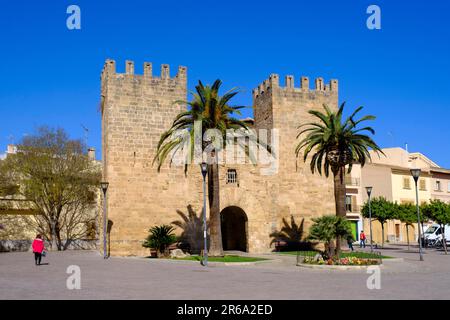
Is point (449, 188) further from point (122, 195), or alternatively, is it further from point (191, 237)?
point (122, 195)

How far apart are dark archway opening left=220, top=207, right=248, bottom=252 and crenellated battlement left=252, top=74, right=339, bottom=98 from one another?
8442 mm

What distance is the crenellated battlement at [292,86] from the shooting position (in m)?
34.2

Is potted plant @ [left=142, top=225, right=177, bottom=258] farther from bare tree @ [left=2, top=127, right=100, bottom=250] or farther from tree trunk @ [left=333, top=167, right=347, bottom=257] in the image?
bare tree @ [left=2, top=127, right=100, bottom=250]

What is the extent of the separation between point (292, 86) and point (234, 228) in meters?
10.3

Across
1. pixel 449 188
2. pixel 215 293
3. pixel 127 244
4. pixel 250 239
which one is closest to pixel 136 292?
pixel 215 293

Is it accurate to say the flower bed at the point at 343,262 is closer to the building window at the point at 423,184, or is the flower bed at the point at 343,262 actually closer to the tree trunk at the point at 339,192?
the tree trunk at the point at 339,192

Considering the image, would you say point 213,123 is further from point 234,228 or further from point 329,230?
point 234,228

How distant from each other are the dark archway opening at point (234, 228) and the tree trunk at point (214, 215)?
6.19 meters

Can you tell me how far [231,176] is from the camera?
31703 millimetres

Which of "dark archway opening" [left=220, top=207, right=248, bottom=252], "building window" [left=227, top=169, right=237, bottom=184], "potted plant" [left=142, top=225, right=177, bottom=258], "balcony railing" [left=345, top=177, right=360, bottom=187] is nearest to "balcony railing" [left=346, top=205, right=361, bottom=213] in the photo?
"balcony railing" [left=345, top=177, right=360, bottom=187]

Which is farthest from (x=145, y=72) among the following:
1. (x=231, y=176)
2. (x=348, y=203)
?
(x=348, y=203)

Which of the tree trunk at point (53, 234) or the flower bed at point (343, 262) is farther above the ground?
the tree trunk at point (53, 234)

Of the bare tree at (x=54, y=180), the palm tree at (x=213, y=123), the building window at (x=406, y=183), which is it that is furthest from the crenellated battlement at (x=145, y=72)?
the building window at (x=406, y=183)

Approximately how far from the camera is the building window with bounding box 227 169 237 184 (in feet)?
104
